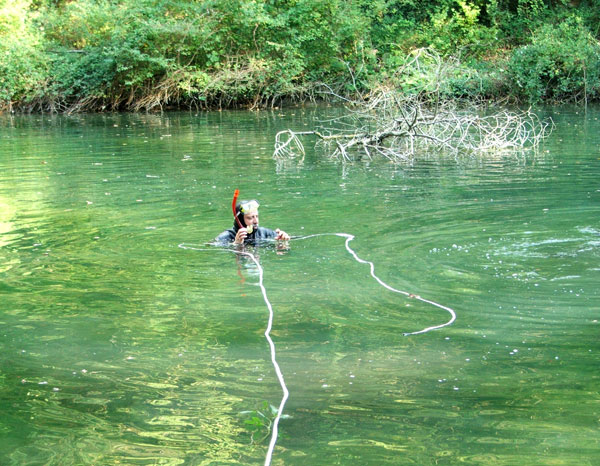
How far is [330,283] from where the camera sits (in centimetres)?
894

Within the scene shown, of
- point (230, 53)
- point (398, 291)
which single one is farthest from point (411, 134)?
point (230, 53)

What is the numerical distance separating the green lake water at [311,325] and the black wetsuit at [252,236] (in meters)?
0.20

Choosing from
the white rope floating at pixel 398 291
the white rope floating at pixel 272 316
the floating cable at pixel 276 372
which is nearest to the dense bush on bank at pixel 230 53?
the white rope floating at pixel 398 291

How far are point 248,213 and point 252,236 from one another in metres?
0.39

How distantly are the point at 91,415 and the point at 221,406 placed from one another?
2.86ft

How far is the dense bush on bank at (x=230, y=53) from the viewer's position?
112 feet

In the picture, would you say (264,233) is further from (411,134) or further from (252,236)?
(411,134)

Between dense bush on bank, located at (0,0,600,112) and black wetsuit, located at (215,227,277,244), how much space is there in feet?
76.7

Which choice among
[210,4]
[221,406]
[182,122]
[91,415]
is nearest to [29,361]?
[91,415]

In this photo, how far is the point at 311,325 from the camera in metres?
7.61

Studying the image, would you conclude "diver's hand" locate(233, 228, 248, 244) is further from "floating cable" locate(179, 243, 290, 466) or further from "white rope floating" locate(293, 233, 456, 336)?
"white rope floating" locate(293, 233, 456, 336)

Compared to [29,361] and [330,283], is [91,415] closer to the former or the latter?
[29,361]

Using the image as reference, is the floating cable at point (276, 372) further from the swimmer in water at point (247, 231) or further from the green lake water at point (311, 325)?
the swimmer in water at point (247, 231)

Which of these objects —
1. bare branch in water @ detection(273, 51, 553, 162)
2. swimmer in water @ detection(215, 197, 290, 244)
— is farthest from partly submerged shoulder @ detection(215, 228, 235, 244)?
bare branch in water @ detection(273, 51, 553, 162)
